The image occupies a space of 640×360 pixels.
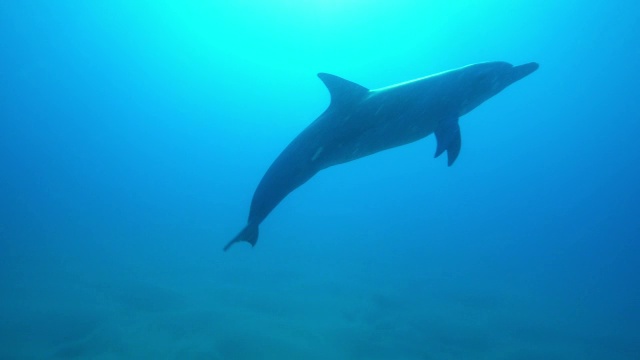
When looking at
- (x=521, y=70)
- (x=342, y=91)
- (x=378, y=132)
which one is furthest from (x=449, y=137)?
(x=342, y=91)

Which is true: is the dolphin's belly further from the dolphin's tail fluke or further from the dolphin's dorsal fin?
the dolphin's tail fluke

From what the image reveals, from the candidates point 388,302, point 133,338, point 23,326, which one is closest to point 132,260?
point 23,326

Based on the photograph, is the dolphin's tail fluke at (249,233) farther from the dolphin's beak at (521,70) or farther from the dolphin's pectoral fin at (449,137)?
the dolphin's beak at (521,70)

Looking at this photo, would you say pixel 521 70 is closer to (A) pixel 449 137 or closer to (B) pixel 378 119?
(A) pixel 449 137

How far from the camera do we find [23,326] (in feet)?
36.8

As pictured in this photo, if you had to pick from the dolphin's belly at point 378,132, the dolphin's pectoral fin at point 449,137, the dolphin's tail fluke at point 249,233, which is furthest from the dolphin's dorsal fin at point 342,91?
the dolphin's tail fluke at point 249,233

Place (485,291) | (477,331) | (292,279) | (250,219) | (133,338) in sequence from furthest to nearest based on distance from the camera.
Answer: (485,291), (292,279), (477,331), (133,338), (250,219)

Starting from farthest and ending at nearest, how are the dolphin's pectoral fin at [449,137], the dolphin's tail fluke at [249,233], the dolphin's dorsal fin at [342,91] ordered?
the dolphin's tail fluke at [249,233]
the dolphin's pectoral fin at [449,137]
the dolphin's dorsal fin at [342,91]

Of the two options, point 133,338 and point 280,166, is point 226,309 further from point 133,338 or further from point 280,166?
point 280,166

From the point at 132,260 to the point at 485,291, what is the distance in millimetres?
18000

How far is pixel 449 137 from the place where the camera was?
5.53 m

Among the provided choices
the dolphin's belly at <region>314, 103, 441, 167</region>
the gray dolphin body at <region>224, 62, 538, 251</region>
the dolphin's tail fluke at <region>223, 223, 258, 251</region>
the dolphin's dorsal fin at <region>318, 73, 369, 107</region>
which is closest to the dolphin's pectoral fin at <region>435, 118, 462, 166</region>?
the gray dolphin body at <region>224, 62, 538, 251</region>

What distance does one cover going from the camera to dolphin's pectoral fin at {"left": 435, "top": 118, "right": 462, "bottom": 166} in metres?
5.52

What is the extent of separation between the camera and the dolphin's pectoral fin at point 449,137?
5.52 m
